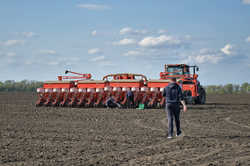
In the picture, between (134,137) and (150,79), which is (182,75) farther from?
(134,137)

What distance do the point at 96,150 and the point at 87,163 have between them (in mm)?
1361

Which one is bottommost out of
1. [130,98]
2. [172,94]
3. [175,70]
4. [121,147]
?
[121,147]

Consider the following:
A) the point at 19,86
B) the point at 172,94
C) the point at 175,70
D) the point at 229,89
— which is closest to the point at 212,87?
the point at 229,89

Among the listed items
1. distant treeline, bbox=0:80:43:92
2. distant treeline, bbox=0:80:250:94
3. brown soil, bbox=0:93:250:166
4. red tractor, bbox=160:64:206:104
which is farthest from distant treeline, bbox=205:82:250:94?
brown soil, bbox=0:93:250:166

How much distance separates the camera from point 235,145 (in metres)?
8.80

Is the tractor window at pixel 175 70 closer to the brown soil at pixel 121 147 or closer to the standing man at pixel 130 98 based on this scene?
the standing man at pixel 130 98

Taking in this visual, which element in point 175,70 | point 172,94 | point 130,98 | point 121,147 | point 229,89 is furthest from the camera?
point 229,89

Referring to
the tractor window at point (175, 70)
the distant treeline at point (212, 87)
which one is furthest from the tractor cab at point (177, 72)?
the distant treeline at point (212, 87)

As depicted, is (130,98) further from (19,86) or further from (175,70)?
(19,86)

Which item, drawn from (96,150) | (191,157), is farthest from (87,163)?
(191,157)

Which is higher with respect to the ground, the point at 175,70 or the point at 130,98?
the point at 175,70

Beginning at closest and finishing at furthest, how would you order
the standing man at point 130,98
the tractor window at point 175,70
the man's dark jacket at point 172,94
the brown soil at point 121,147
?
the brown soil at point 121,147 → the man's dark jacket at point 172,94 → the standing man at point 130,98 → the tractor window at point 175,70

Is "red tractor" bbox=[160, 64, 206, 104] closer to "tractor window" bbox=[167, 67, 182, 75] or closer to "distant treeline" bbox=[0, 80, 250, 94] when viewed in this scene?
"tractor window" bbox=[167, 67, 182, 75]

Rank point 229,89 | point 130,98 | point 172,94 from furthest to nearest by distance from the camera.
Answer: point 229,89, point 130,98, point 172,94
